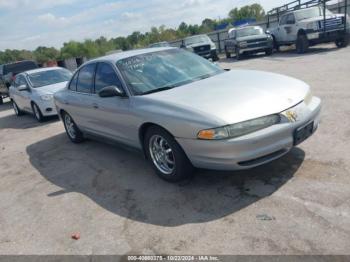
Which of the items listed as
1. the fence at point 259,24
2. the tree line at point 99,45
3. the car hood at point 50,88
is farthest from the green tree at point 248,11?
the car hood at point 50,88

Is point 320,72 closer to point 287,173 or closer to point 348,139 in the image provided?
point 348,139

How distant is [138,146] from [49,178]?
1.74m

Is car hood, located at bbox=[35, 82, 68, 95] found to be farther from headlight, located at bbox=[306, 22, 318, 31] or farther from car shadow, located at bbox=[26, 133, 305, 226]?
headlight, located at bbox=[306, 22, 318, 31]

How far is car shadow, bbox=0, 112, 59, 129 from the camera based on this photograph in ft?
35.2

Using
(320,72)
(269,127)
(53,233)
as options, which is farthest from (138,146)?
(320,72)

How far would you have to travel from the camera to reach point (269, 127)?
150 inches

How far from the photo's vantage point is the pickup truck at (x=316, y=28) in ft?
53.4

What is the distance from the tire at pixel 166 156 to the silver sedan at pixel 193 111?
0.04 feet

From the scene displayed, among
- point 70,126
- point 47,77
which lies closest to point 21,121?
point 47,77

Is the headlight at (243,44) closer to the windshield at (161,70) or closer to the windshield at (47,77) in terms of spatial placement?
the windshield at (47,77)

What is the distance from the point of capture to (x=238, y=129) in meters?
3.73

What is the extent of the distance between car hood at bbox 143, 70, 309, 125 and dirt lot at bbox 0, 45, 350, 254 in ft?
2.85

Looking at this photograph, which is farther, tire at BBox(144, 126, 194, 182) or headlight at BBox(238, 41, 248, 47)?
headlight at BBox(238, 41, 248, 47)

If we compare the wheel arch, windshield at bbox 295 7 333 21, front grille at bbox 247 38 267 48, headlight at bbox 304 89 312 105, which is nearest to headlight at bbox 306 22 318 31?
windshield at bbox 295 7 333 21
